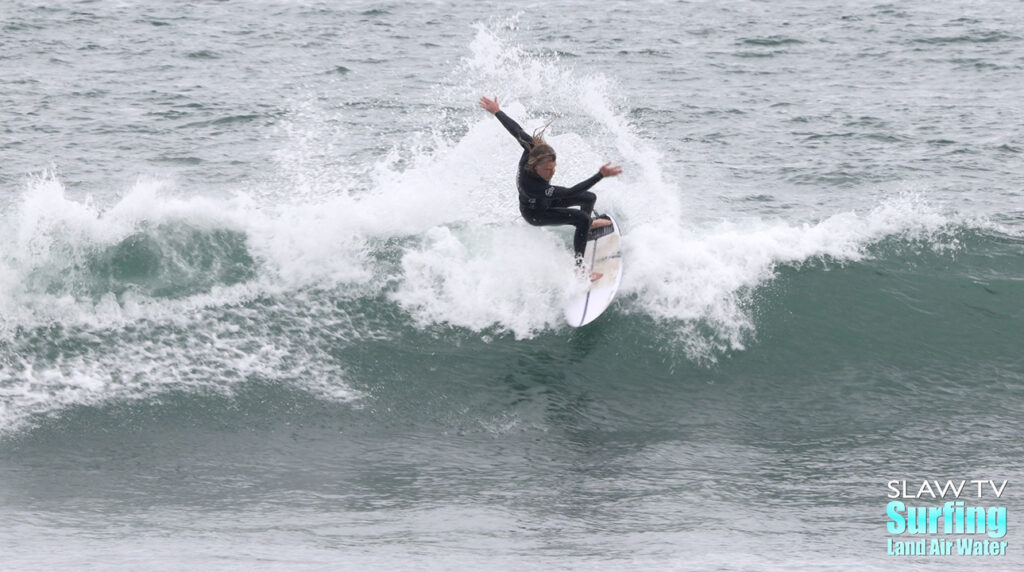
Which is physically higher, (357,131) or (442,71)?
(442,71)

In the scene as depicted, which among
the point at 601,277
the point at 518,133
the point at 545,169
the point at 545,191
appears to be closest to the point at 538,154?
the point at 545,169

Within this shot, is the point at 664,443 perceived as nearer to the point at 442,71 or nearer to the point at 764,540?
the point at 764,540

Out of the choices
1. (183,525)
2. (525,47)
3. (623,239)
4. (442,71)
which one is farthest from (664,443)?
(525,47)

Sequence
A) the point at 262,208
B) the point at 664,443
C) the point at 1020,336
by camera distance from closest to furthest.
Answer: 1. the point at 664,443
2. the point at 1020,336
3. the point at 262,208

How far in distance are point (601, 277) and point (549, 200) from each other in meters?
1.08

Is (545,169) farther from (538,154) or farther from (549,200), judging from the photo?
(549,200)

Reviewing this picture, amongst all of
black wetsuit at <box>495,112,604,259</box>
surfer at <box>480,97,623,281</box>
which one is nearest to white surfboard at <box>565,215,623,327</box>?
surfer at <box>480,97,623,281</box>

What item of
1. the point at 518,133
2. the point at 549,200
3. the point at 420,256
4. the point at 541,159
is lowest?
the point at 420,256

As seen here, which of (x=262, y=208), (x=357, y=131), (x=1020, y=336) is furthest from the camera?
(x=357, y=131)

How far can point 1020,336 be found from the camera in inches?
456

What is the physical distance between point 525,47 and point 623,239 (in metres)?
11.4

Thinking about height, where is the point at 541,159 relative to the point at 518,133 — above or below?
below

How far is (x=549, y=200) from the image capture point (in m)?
11.1

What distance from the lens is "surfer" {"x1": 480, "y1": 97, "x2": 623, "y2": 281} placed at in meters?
10.7
